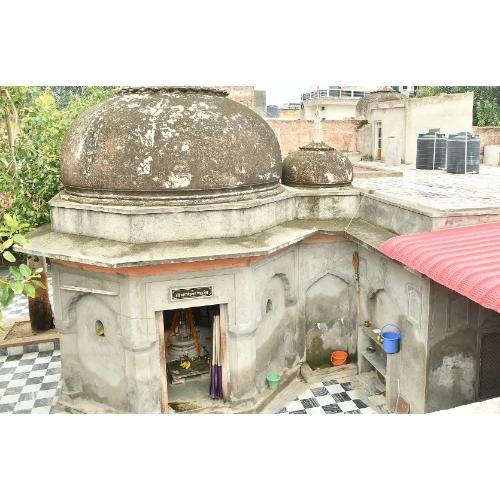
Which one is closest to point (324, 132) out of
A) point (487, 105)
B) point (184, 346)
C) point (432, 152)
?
point (487, 105)

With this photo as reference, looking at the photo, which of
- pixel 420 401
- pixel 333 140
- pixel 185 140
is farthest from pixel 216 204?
pixel 333 140

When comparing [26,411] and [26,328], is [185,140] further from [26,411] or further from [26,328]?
[26,328]

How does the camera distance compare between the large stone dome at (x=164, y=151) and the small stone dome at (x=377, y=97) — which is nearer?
the large stone dome at (x=164, y=151)

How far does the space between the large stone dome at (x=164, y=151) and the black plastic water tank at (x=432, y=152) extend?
7576 mm

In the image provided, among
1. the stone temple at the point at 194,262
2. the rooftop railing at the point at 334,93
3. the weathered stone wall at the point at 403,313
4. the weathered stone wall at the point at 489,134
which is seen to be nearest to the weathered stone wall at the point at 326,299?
the stone temple at the point at 194,262

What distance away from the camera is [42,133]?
11.5 meters

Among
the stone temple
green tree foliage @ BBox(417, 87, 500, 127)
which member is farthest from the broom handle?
green tree foliage @ BBox(417, 87, 500, 127)

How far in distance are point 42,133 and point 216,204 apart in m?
5.41

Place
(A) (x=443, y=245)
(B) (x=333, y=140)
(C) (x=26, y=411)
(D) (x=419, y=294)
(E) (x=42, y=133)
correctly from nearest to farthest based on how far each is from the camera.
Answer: (A) (x=443, y=245), (D) (x=419, y=294), (C) (x=26, y=411), (E) (x=42, y=133), (B) (x=333, y=140)

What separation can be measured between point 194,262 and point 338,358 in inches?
183

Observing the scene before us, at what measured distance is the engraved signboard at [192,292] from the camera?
8531mm

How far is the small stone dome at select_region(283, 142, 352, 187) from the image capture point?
1106 centimetres

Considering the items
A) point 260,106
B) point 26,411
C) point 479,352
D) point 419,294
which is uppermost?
point 260,106

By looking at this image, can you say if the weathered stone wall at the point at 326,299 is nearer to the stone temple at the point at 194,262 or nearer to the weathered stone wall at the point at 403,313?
the stone temple at the point at 194,262
